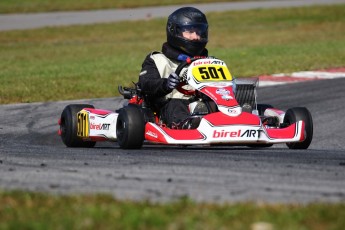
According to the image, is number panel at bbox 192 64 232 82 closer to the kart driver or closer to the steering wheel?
the steering wheel

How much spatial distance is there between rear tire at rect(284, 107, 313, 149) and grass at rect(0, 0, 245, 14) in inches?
984

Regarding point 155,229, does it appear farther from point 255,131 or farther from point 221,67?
point 221,67

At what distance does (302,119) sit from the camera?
8.76m

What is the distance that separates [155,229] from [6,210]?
2.84 ft

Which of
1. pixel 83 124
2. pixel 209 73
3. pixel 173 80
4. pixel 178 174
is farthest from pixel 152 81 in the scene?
pixel 178 174

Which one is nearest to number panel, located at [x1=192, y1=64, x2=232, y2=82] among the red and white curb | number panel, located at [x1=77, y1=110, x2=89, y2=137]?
number panel, located at [x1=77, y1=110, x2=89, y2=137]

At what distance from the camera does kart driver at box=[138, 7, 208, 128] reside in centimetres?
876

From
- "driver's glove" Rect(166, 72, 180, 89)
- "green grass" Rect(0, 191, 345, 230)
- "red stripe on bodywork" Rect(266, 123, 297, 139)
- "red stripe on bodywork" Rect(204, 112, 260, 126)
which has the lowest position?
"red stripe on bodywork" Rect(266, 123, 297, 139)

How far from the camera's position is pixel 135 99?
9375 millimetres

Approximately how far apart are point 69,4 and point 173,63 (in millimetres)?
26090

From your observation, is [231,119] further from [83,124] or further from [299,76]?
[299,76]

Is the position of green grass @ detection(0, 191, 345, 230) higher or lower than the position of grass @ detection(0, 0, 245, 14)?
higher

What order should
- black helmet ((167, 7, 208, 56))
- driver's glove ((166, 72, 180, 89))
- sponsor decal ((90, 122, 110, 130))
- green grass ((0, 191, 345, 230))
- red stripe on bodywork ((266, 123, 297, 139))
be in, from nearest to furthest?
green grass ((0, 191, 345, 230)) → red stripe on bodywork ((266, 123, 297, 139)) → driver's glove ((166, 72, 180, 89)) → sponsor decal ((90, 122, 110, 130)) → black helmet ((167, 7, 208, 56))

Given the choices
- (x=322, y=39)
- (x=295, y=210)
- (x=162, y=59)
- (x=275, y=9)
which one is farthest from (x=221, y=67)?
(x=275, y=9)
